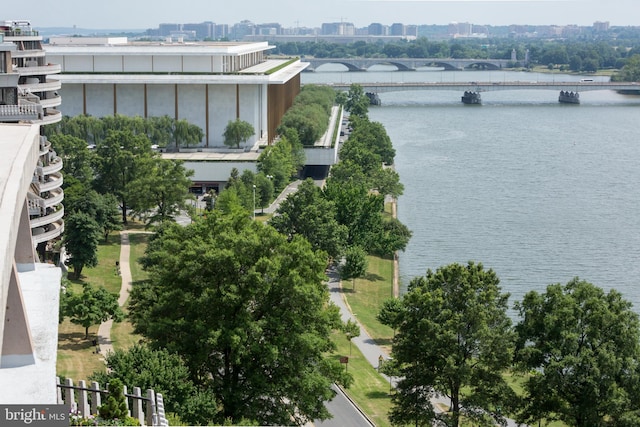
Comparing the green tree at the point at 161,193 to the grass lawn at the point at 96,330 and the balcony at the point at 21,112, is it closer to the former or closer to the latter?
the grass lawn at the point at 96,330

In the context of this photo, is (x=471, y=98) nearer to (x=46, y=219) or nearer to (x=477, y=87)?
(x=477, y=87)

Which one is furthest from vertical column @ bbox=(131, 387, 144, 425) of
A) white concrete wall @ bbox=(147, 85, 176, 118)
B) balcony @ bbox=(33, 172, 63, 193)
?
white concrete wall @ bbox=(147, 85, 176, 118)

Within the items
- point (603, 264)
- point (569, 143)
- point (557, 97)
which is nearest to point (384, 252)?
A: point (603, 264)

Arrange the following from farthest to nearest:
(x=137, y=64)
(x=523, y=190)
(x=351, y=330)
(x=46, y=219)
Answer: (x=137, y=64)
(x=523, y=190)
(x=46, y=219)
(x=351, y=330)

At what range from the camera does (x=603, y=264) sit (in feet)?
143

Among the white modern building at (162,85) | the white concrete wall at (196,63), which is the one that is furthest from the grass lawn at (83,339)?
the white concrete wall at (196,63)

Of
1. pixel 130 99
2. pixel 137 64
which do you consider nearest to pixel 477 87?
pixel 137 64

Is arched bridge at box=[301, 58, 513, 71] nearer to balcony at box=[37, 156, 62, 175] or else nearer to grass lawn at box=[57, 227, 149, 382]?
grass lawn at box=[57, 227, 149, 382]

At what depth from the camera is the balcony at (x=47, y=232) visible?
108 feet

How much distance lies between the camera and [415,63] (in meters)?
175

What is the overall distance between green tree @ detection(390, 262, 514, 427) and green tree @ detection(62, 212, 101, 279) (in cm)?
1505

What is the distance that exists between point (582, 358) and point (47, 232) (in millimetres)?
17366

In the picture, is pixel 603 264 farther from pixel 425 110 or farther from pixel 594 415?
pixel 425 110

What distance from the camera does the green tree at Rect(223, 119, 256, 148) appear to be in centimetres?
6322
